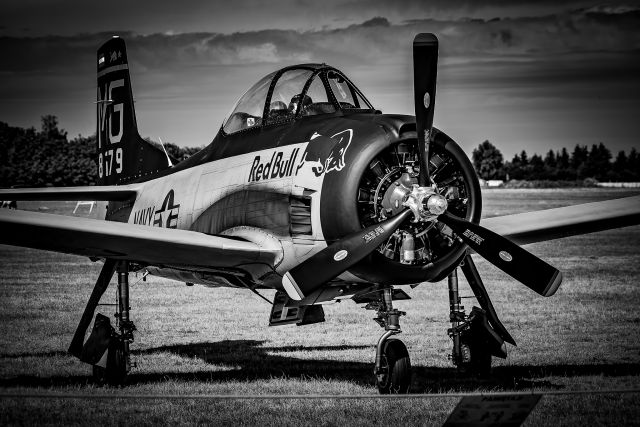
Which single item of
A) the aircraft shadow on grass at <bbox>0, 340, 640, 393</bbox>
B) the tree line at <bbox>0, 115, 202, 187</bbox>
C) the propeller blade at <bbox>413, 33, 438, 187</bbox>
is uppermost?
the tree line at <bbox>0, 115, 202, 187</bbox>

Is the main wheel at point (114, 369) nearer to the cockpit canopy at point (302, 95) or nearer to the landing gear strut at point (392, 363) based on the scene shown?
the cockpit canopy at point (302, 95)

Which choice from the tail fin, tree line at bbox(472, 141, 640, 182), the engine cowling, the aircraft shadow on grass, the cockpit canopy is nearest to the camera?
the engine cowling

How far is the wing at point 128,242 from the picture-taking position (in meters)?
8.52

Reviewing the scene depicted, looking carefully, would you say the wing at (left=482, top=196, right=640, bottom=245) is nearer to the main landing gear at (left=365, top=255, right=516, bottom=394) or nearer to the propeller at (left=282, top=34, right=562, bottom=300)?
the main landing gear at (left=365, top=255, right=516, bottom=394)

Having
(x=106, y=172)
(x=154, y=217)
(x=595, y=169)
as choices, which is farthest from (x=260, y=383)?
(x=595, y=169)

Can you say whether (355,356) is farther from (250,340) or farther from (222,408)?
(222,408)

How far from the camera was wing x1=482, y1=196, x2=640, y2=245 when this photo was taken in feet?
34.1

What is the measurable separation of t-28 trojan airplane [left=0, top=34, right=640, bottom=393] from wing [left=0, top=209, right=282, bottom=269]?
0.02 meters

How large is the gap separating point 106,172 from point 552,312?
27.7ft

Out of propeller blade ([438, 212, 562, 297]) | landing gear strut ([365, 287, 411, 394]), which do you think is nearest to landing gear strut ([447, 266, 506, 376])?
landing gear strut ([365, 287, 411, 394])

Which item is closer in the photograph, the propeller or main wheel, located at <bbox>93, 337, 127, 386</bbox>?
the propeller

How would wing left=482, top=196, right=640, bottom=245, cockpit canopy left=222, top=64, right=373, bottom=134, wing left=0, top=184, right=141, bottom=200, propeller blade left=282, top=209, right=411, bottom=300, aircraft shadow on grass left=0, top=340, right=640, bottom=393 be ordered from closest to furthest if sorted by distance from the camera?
1. propeller blade left=282, top=209, right=411, bottom=300
2. cockpit canopy left=222, top=64, right=373, bottom=134
3. aircraft shadow on grass left=0, top=340, right=640, bottom=393
4. wing left=482, top=196, right=640, bottom=245
5. wing left=0, top=184, right=141, bottom=200

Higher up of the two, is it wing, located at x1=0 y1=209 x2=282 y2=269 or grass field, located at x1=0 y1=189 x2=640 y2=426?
wing, located at x1=0 y1=209 x2=282 y2=269

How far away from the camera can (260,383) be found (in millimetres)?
9898
